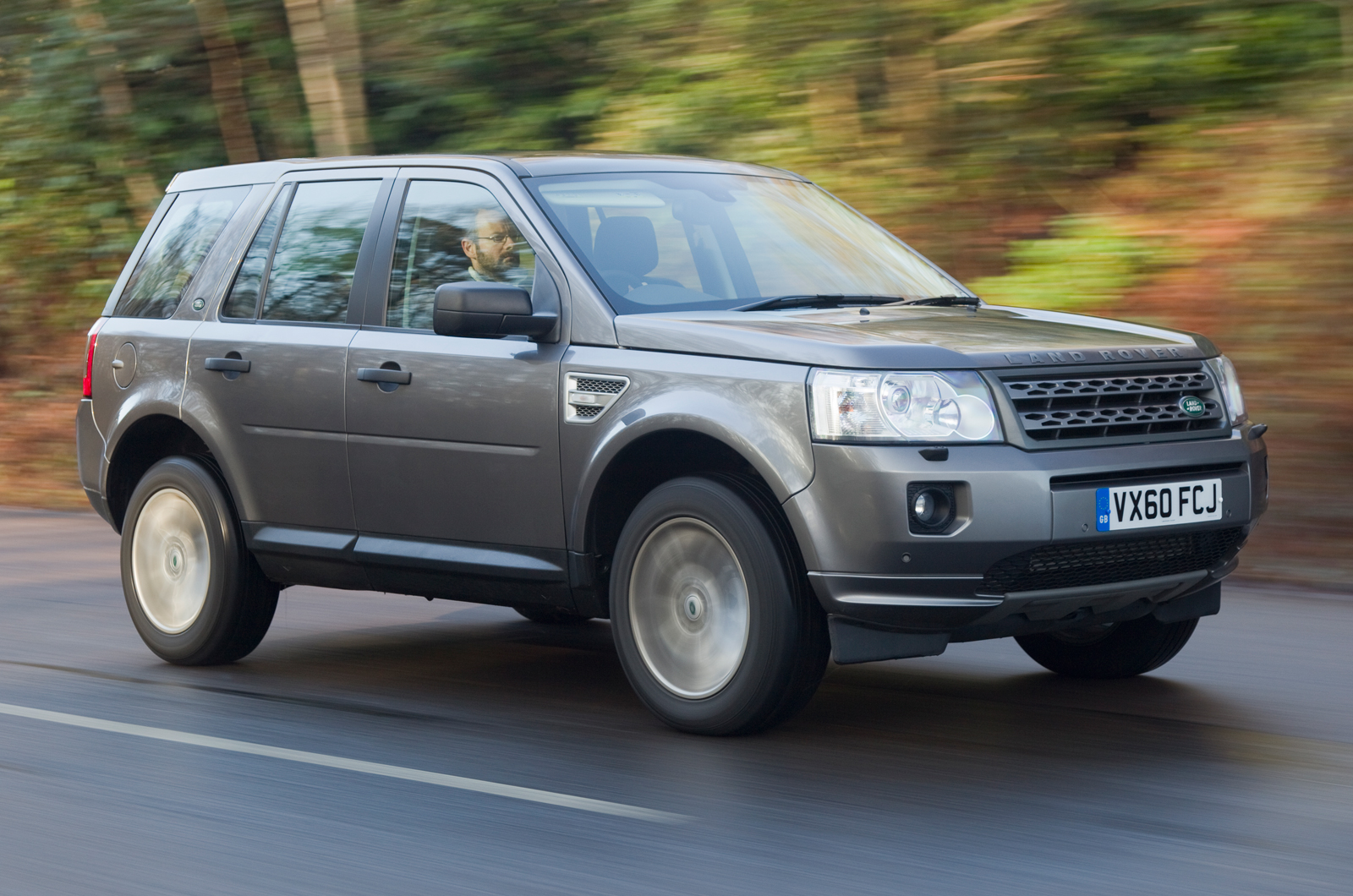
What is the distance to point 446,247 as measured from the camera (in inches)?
243

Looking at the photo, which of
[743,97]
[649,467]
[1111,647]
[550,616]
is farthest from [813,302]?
[743,97]

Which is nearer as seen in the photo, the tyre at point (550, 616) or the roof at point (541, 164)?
the roof at point (541, 164)

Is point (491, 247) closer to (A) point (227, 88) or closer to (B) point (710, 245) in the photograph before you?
(B) point (710, 245)

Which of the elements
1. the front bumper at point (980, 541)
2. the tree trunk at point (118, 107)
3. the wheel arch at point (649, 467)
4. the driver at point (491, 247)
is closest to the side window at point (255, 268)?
the driver at point (491, 247)

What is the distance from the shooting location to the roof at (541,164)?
243 inches

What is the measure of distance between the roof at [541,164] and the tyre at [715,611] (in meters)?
1.43

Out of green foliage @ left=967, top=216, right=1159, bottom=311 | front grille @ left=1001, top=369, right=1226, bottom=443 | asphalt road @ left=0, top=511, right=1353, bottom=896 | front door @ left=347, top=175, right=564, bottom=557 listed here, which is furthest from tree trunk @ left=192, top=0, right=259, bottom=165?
front grille @ left=1001, top=369, right=1226, bottom=443

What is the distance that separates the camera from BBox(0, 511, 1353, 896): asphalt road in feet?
13.4

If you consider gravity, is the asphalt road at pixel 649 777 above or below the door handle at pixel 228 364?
below

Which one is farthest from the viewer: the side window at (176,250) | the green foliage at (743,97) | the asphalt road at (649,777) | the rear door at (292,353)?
the green foliage at (743,97)

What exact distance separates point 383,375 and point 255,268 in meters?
1.08

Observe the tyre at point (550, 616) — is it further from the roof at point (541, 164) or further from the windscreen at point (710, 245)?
the windscreen at point (710, 245)

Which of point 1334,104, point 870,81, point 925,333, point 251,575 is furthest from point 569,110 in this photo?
point 925,333

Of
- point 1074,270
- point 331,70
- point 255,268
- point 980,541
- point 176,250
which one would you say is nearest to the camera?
point 980,541
